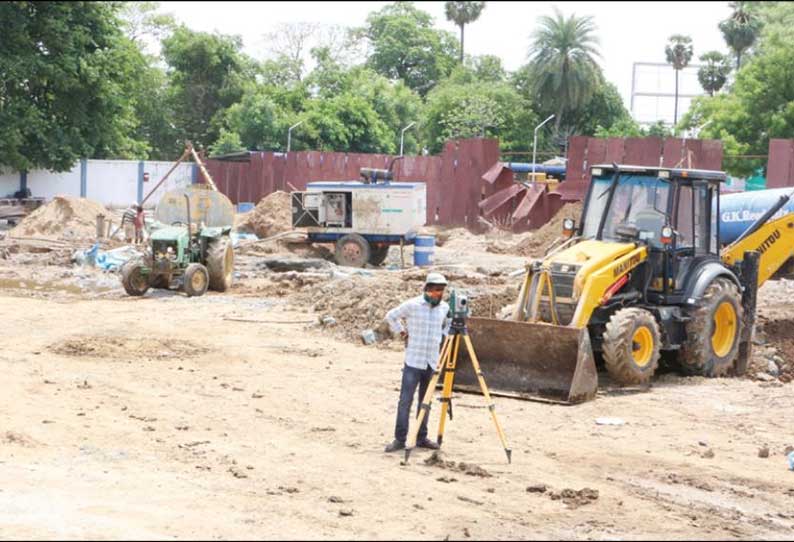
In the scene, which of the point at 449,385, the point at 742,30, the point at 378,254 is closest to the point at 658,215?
the point at 449,385

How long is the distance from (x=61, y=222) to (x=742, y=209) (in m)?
21.4

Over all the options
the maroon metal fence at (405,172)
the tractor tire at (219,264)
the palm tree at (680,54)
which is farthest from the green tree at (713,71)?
the tractor tire at (219,264)

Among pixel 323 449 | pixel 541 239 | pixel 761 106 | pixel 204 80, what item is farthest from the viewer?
pixel 204 80

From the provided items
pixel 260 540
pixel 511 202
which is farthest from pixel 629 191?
pixel 511 202

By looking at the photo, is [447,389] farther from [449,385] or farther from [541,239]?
[541,239]

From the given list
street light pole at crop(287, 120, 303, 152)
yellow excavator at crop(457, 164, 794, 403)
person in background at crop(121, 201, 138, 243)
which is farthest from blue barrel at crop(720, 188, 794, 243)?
street light pole at crop(287, 120, 303, 152)

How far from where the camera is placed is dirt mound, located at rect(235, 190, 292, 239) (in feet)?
108

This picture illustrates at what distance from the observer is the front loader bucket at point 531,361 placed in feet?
41.9

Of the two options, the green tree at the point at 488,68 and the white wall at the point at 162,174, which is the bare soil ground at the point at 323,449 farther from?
the green tree at the point at 488,68

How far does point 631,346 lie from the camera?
1336 cm

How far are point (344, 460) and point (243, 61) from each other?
4902cm

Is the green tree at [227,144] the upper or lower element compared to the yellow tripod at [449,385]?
upper

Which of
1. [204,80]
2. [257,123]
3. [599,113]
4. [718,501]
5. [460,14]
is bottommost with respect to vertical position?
[718,501]

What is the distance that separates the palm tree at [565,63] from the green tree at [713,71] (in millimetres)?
15289
